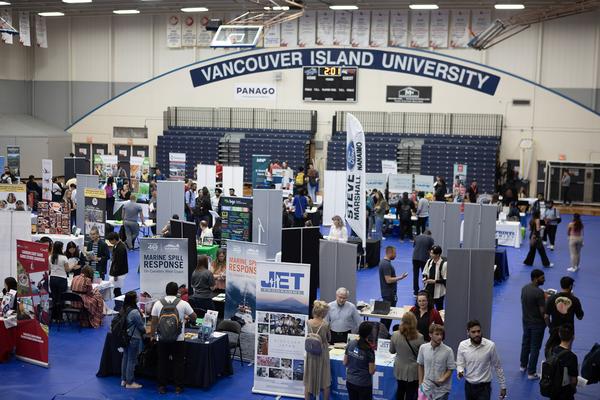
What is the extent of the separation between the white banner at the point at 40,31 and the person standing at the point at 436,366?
95.2ft

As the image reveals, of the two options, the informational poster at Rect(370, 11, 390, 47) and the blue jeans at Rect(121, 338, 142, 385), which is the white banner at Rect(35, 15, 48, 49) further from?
the blue jeans at Rect(121, 338, 142, 385)

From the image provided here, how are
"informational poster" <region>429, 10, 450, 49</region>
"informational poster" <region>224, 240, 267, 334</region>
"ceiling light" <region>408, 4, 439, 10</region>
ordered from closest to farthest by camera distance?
"informational poster" <region>224, 240, 267, 334</region>
"ceiling light" <region>408, 4, 439, 10</region>
"informational poster" <region>429, 10, 450, 49</region>

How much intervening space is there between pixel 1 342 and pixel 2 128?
23727mm

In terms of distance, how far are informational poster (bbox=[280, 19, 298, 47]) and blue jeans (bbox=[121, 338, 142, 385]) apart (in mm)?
22712

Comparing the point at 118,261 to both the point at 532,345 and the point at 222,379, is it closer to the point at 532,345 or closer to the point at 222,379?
the point at 222,379

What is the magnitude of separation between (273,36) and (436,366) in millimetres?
24790

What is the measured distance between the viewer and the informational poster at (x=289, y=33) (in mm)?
30656

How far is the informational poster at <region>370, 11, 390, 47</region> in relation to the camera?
29719mm

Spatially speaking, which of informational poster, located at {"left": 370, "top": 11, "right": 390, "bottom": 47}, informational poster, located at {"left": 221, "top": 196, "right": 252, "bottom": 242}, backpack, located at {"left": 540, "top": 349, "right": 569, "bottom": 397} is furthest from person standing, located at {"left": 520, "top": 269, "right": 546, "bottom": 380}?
informational poster, located at {"left": 370, "top": 11, "right": 390, "bottom": 47}

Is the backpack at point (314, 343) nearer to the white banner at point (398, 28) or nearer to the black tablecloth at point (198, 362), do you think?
the black tablecloth at point (198, 362)

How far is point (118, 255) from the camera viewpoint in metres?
13.0

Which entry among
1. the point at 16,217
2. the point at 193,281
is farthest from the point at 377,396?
the point at 16,217

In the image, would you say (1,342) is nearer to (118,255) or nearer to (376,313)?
(118,255)

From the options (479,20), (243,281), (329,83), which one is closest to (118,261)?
(243,281)
